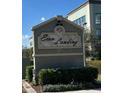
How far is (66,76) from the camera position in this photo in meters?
7.28

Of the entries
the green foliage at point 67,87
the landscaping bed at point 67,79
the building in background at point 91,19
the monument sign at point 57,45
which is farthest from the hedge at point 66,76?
the building in background at point 91,19

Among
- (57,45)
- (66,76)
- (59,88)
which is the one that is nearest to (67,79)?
(66,76)

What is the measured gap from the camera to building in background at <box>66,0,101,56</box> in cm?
1853

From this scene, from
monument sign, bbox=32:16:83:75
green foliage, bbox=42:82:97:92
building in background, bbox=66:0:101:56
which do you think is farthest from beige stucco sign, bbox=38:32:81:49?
building in background, bbox=66:0:101:56

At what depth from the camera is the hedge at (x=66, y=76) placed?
712 centimetres

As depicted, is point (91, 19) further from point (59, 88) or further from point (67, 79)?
point (59, 88)

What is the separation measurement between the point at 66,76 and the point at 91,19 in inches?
548

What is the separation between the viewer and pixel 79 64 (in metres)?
8.16

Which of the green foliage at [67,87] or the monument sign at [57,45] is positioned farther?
the monument sign at [57,45]

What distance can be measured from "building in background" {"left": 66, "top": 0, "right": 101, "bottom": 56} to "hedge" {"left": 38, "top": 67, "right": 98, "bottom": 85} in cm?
1001

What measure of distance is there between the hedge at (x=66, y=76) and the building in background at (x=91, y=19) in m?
10.0

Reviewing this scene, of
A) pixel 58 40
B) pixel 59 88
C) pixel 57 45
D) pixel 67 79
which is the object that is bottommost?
pixel 59 88

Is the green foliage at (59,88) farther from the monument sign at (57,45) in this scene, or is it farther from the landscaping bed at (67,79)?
the monument sign at (57,45)
